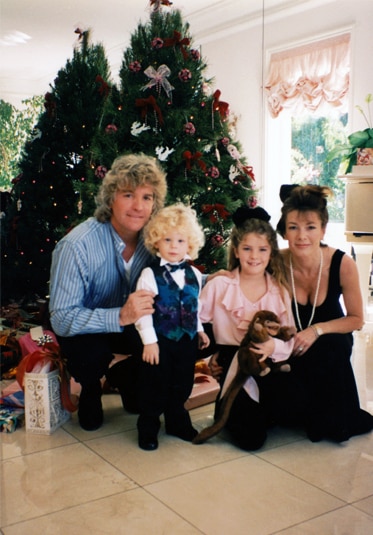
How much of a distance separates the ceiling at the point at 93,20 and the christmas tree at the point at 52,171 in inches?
58.5

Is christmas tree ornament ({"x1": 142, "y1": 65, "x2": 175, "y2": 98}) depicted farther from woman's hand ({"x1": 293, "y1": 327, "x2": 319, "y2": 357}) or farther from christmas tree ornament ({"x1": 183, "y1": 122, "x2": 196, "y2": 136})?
woman's hand ({"x1": 293, "y1": 327, "x2": 319, "y2": 357})

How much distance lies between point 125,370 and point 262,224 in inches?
31.9

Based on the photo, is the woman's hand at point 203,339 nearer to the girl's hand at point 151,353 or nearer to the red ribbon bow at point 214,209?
the girl's hand at point 151,353

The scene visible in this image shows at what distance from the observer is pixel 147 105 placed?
293 cm

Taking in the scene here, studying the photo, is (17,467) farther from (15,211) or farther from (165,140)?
(15,211)

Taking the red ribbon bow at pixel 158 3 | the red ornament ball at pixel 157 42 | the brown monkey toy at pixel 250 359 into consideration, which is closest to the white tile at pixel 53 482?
the brown monkey toy at pixel 250 359

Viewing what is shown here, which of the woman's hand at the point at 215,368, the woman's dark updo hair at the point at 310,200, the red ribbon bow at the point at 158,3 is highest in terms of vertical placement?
the red ribbon bow at the point at 158,3

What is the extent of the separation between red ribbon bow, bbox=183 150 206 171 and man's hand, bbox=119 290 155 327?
3.46 feet

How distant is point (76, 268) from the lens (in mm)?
2193

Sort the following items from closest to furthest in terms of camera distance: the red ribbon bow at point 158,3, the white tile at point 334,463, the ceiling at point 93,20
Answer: the white tile at point 334,463 < the red ribbon bow at point 158,3 < the ceiling at point 93,20

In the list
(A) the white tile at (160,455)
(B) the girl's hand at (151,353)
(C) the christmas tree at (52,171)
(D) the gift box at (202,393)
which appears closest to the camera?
(A) the white tile at (160,455)

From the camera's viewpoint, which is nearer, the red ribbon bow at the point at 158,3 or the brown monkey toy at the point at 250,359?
the brown monkey toy at the point at 250,359

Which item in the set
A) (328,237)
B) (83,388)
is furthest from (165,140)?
(328,237)

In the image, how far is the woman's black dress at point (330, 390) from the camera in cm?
216
